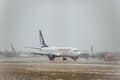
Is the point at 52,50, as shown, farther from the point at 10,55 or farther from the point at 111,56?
the point at 111,56

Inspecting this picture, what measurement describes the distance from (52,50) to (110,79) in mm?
86432

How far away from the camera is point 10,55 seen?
4520 inches

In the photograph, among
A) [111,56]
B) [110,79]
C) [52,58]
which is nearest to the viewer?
[110,79]

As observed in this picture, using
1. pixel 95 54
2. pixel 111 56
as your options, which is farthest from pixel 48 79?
pixel 95 54

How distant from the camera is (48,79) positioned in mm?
30094

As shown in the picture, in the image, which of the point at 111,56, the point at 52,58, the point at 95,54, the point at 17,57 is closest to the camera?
the point at 111,56

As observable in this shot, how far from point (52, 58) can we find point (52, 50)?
14.7ft

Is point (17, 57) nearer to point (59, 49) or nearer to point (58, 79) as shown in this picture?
point (59, 49)

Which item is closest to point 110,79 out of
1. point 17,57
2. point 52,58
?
point 52,58

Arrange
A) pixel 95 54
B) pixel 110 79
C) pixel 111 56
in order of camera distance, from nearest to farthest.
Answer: pixel 110 79
pixel 111 56
pixel 95 54

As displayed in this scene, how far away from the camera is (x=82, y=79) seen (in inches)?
1185

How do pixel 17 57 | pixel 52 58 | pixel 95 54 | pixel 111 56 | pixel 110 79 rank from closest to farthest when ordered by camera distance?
pixel 110 79 < pixel 111 56 < pixel 52 58 < pixel 17 57 < pixel 95 54

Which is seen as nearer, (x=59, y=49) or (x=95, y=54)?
(x=59, y=49)

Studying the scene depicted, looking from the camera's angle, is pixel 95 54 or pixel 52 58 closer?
pixel 52 58
